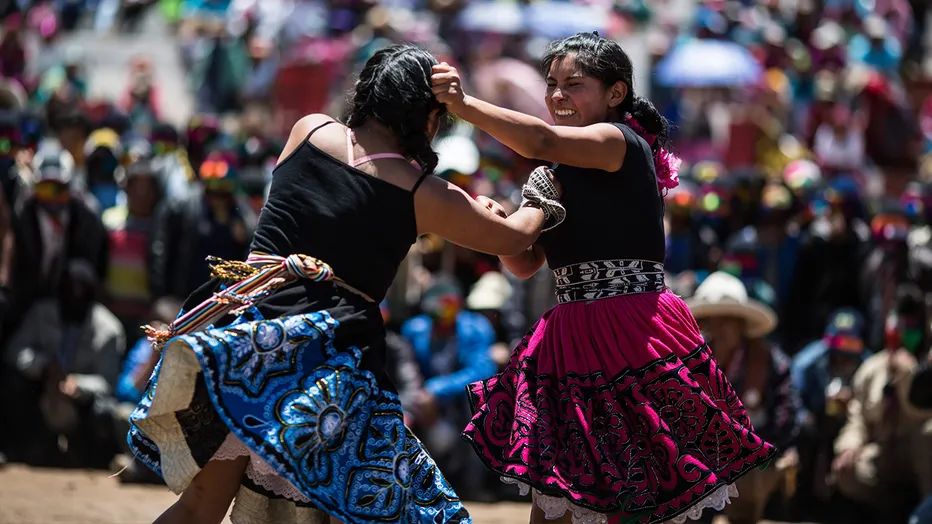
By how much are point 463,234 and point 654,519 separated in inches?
43.8

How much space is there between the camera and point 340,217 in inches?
174

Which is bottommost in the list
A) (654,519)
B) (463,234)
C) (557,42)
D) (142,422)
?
(654,519)

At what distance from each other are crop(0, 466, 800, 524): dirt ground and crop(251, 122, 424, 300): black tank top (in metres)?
2.89

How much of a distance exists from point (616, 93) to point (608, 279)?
0.63 meters

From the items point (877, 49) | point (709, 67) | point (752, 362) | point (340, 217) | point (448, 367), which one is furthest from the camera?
point (877, 49)

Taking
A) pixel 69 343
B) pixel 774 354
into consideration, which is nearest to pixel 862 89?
pixel 774 354

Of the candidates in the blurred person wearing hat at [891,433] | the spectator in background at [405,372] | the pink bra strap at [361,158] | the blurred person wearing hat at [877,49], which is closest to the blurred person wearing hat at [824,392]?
the blurred person wearing hat at [891,433]

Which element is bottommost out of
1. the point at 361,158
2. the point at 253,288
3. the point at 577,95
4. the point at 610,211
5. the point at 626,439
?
the point at 626,439

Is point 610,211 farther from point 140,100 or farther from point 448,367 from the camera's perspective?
point 140,100

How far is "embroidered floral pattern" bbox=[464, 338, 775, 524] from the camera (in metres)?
4.65

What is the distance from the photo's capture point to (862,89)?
1293 cm

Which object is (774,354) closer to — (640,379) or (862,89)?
(640,379)

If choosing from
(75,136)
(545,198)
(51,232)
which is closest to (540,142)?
(545,198)

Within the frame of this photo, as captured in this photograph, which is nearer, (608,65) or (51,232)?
(608,65)
